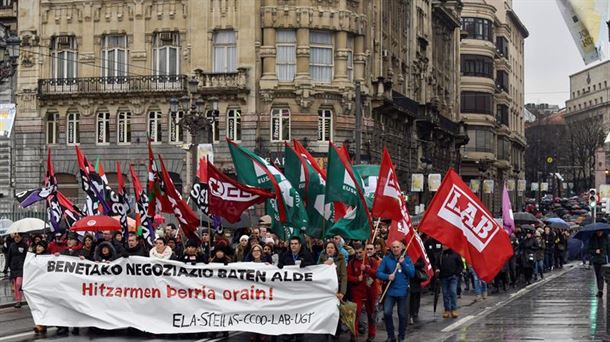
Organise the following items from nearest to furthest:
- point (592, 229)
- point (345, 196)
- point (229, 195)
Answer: point (345, 196), point (229, 195), point (592, 229)

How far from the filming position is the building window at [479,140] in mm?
89688

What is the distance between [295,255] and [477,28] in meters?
77.0

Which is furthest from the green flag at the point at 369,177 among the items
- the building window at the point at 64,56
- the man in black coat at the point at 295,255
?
the building window at the point at 64,56

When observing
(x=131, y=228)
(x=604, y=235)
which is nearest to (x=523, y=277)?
(x=604, y=235)

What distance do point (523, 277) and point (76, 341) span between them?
→ 20.2 metres

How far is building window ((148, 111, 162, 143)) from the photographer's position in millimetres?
53531

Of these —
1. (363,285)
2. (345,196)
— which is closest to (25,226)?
(345,196)

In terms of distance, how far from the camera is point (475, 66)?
92.4 m

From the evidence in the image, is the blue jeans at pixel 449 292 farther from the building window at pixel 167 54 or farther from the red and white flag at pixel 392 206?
the building window at pixel 167 54

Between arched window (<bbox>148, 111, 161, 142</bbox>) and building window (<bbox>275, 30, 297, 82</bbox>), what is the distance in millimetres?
6114

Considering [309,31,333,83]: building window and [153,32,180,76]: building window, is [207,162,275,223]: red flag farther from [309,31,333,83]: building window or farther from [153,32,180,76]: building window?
[153,32,180,76]: building window

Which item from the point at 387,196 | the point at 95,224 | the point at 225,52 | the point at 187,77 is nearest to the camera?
the point at 387,196

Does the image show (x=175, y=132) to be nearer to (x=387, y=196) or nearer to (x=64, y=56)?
(x=64, y=56)

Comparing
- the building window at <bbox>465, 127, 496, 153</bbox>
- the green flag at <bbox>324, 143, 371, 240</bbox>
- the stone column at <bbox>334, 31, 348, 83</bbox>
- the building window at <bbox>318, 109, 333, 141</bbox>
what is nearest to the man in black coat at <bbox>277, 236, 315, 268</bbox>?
the green flag at <bbox>324, 143, 371, 240</bbox>
